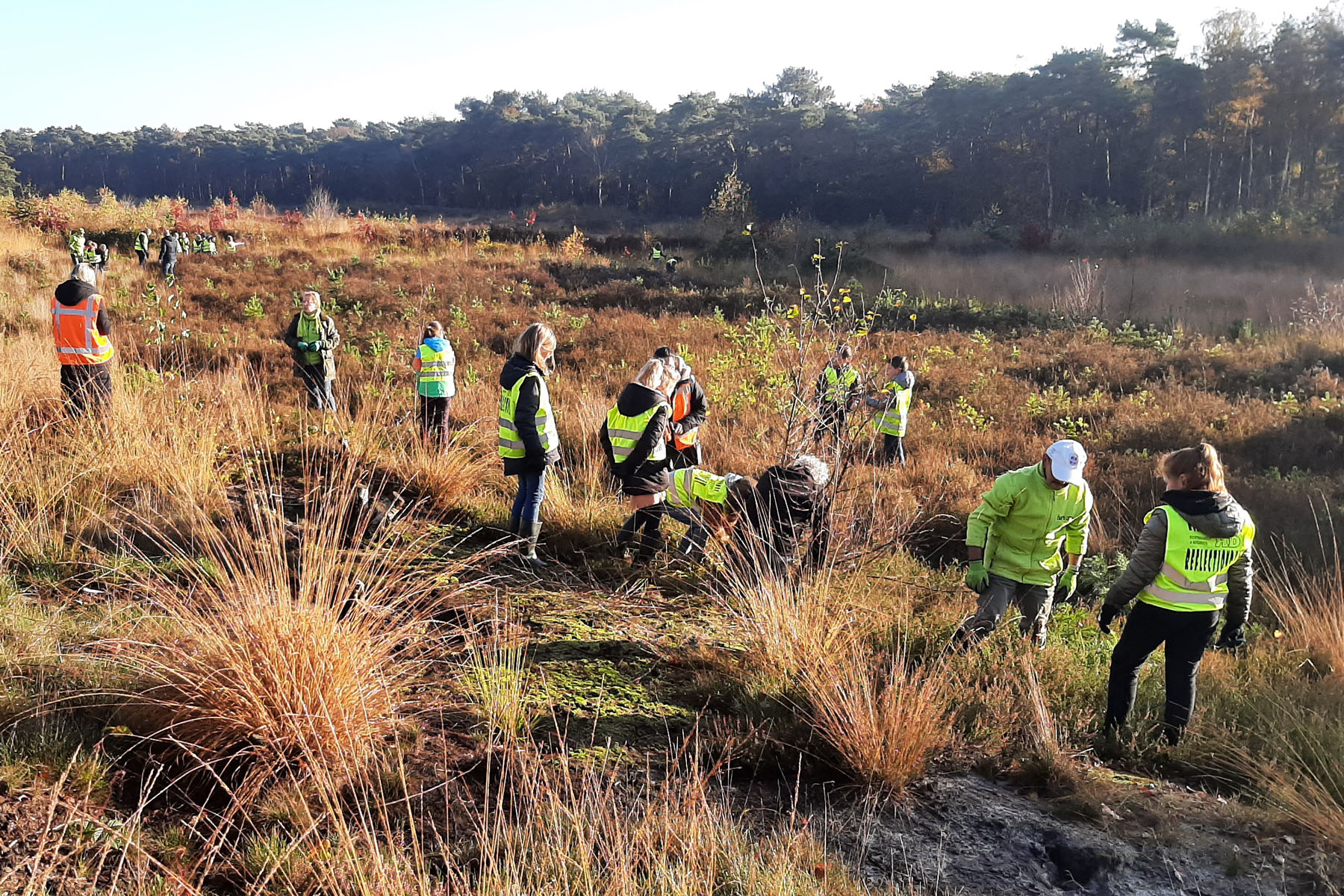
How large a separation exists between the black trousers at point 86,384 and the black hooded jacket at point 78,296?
1.20ft

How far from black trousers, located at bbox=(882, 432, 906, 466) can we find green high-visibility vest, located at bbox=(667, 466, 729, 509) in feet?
15.8

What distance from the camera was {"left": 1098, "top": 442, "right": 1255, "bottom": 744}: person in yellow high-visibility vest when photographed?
3.85 metres

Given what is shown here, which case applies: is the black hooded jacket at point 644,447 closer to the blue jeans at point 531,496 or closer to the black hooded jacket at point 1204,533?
the blue jeans at point 531,496

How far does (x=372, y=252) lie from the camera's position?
24.7 m

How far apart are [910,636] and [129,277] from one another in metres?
20.1

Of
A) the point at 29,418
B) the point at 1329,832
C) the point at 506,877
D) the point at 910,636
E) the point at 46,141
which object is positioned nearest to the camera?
the point at 506,877

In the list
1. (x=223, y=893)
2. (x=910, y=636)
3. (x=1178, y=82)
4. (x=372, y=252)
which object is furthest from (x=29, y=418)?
(x=1178, y=82)

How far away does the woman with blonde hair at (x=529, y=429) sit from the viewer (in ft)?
17.4

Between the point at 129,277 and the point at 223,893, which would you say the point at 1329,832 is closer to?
the point at 223,893

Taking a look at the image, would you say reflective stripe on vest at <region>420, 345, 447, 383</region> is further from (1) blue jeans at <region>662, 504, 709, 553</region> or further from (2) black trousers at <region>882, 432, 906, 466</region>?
(2) black trousers at <region>882, 432, 906, 466</region>

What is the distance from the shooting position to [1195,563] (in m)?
3.86

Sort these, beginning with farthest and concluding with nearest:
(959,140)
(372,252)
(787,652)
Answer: (959,140) < (372,252) < (787,652)

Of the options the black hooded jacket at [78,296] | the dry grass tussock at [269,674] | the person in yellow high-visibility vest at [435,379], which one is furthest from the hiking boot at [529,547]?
the black hooded jacket at [78,296]

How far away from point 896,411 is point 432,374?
5.46 metres
